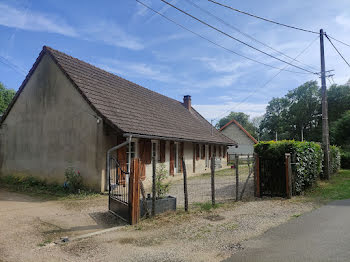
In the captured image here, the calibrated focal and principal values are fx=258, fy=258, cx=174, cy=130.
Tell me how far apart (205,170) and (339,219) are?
562 inches

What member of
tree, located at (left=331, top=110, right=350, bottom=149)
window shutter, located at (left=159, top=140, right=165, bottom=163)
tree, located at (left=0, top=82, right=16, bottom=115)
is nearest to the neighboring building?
tree, located at (left=331, top=110, right=350, bottom=149)

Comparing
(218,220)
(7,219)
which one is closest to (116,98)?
(7,219)

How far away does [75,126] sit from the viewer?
11.5 m

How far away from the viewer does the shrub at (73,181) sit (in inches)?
421

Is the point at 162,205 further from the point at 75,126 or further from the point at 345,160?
the point at 345,160

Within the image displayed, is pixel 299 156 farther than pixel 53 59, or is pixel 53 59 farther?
pixel 53 59

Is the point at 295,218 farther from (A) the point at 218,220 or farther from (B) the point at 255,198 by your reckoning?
(B) the point at 255,198

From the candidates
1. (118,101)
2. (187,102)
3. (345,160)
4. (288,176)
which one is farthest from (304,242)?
(345,160)

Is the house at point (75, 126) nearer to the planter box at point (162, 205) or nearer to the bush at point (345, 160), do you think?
the planter box at point (162, 205)

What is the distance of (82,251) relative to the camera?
4773 millimetres

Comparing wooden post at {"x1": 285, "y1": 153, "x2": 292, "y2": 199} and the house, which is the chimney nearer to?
the house

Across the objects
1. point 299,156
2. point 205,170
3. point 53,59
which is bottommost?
point 205,170

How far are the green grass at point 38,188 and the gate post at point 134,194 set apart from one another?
170 inches

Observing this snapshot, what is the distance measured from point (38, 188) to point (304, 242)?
36.2 ft
